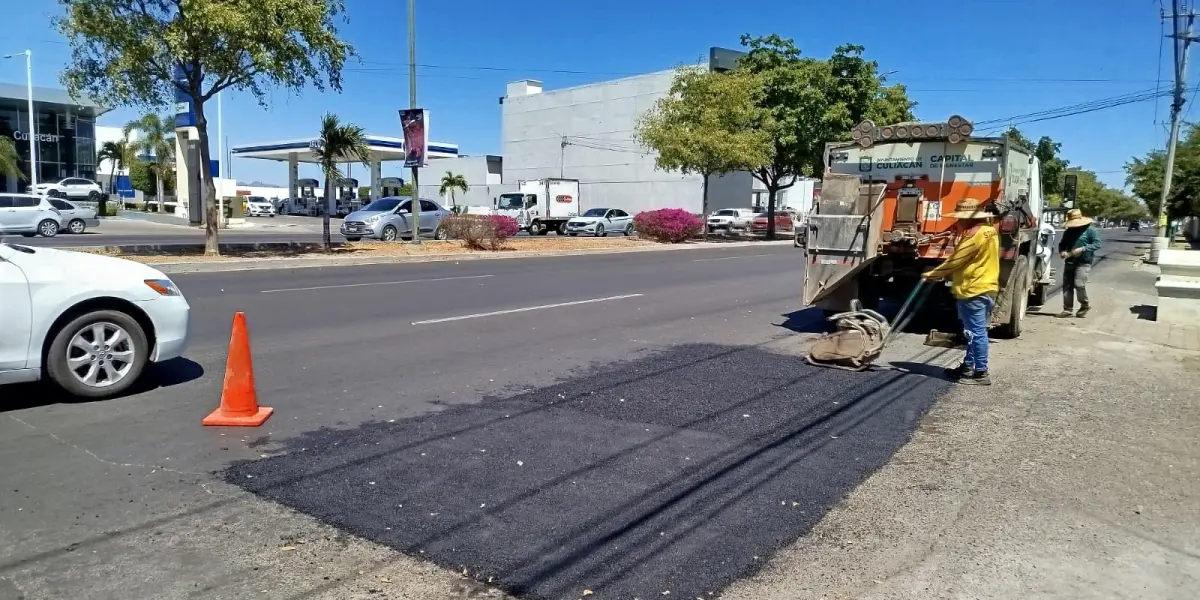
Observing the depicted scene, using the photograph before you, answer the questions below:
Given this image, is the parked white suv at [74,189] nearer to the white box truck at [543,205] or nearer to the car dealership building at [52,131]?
the car dealership building at [52,131]

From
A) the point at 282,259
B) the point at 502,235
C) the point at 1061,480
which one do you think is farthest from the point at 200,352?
the point at 502,235

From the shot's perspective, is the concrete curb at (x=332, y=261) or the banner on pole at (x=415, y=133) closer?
the concrete curb at (x=332, y=261)

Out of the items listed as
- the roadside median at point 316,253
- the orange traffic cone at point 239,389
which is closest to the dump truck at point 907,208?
the orange traffic cone at point 239,389

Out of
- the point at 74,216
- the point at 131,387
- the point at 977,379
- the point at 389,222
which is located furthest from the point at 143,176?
the point at 977,379

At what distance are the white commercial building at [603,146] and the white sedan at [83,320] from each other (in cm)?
4856

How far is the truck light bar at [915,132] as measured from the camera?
1013 centimetres

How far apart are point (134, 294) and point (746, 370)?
5.41 meters

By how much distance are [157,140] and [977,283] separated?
66.6 m

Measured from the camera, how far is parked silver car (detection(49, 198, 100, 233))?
3069 cm

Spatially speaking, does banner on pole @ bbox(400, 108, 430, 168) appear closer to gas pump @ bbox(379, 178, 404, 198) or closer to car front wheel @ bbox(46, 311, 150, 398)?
car front wheel @ bbox(46, 311, 150, 398)

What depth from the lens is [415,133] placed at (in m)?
26.8

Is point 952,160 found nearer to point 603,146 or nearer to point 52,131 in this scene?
point 603,146

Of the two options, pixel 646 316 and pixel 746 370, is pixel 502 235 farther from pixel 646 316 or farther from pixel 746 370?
pixel 746 370

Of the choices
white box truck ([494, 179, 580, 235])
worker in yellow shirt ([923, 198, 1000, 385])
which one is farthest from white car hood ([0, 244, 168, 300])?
white box truck ([494, 179, 580, 235])
